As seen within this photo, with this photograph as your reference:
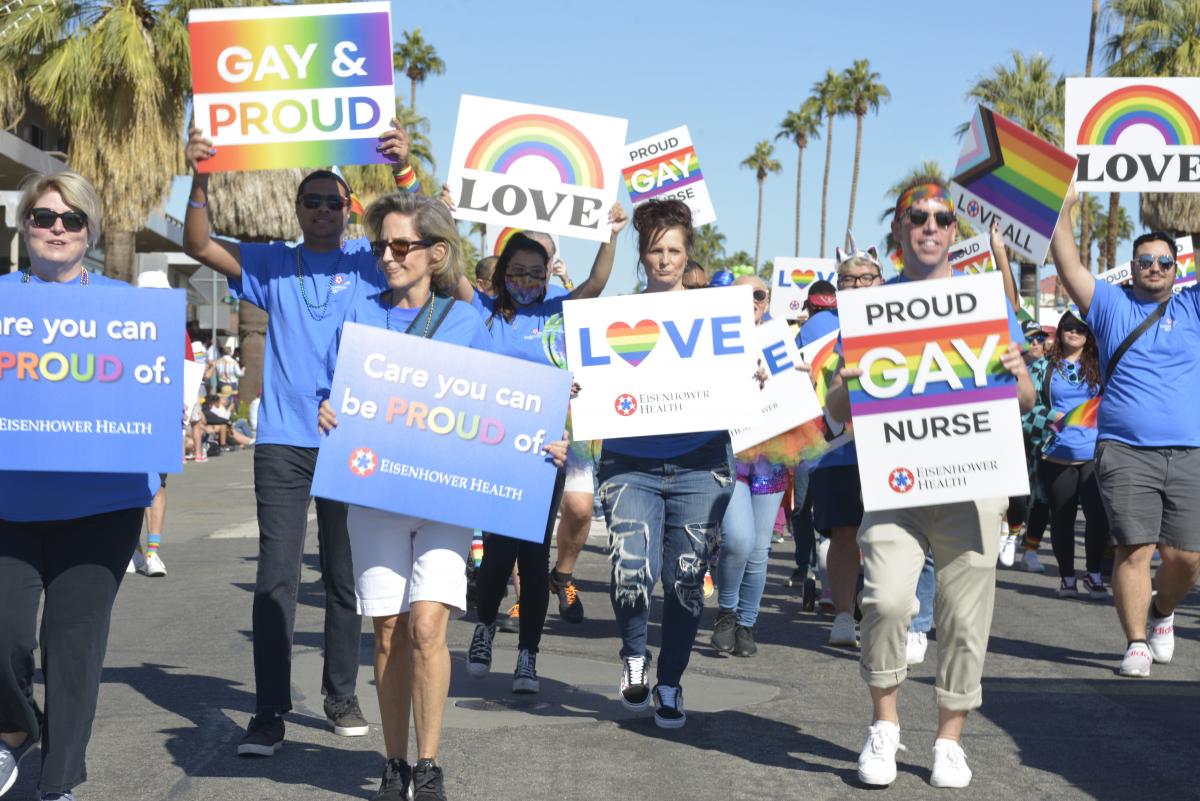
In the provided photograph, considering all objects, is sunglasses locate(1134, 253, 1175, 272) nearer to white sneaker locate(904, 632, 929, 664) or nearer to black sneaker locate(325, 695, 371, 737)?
white sneaker locate(904, 632, 929, 664)

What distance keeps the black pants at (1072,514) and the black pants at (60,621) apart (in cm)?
788

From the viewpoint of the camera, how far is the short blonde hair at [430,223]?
527cm

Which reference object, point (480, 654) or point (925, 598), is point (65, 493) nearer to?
point (480, 654)

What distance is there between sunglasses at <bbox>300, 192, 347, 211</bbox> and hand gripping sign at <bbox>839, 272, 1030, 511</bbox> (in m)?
2.08

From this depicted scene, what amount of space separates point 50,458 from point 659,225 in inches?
108

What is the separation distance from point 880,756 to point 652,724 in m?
1.33

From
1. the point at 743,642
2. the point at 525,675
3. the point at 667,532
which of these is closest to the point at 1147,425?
the point at 743,642

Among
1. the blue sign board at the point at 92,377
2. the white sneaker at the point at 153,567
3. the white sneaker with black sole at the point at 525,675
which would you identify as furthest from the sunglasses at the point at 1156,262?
the white sneaker at the point at 153,567

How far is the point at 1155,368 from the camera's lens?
25.9ft

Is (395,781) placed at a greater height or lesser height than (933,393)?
lesser

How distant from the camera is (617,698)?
281 inches

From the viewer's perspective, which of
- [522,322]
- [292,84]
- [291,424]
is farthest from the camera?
[522,322]

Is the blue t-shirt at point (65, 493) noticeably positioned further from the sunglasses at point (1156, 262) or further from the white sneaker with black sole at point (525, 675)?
the sunglasses at point (1156, 262)

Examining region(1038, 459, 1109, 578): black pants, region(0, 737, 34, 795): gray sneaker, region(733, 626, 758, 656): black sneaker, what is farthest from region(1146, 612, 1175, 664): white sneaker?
region(0, 737, 34, 795): gray sneaker
